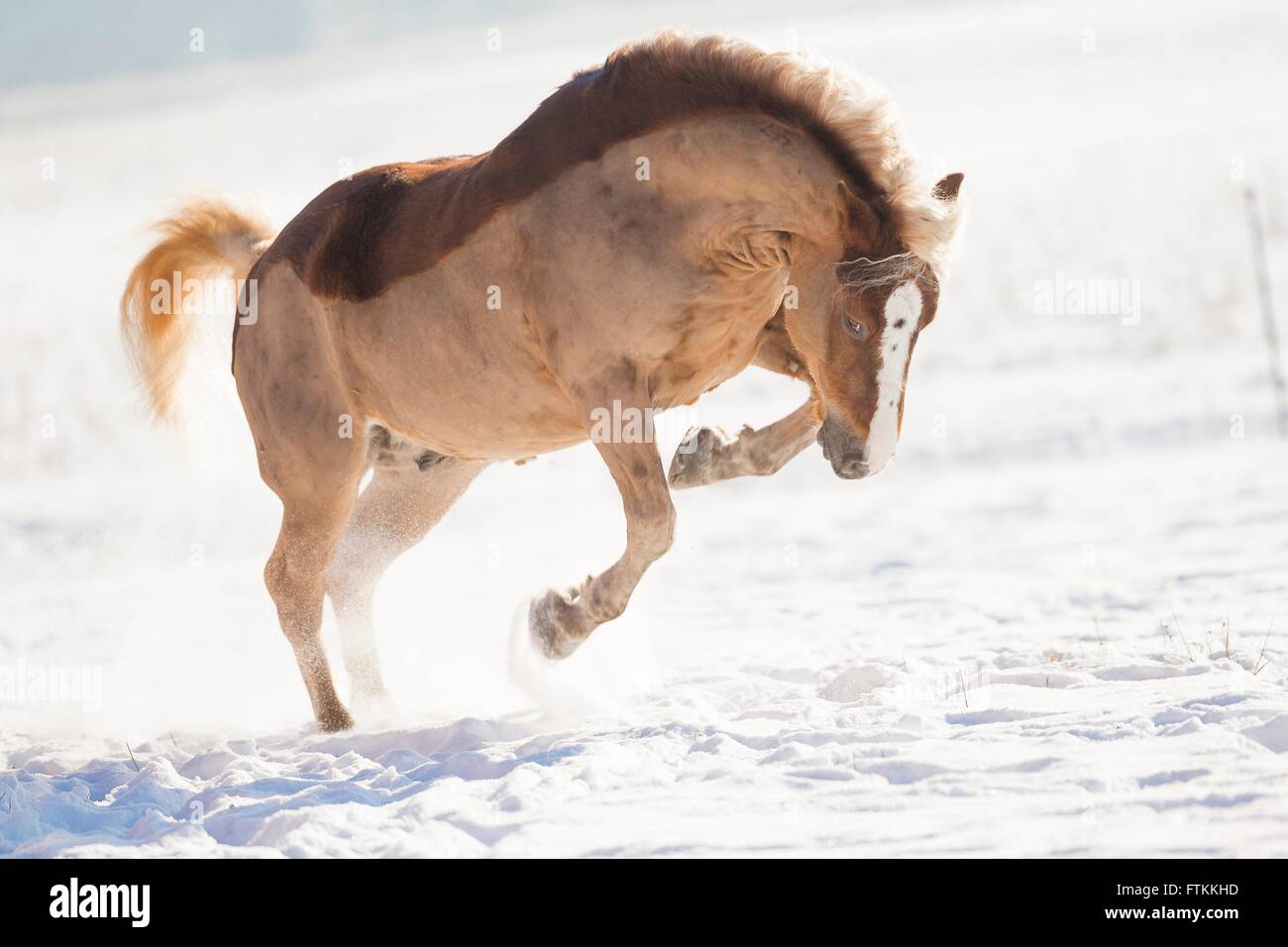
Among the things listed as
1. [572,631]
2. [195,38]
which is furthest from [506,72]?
[572,631]

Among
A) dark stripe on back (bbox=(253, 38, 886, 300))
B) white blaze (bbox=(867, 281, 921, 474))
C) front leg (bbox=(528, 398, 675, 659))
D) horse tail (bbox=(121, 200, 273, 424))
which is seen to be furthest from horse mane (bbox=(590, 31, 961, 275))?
horse tail (bbox=(121, 200, 273, 424))

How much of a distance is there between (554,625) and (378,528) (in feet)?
4.84

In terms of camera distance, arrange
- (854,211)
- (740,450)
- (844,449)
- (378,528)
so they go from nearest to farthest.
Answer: (854,211), (844,449), (740,450), (378,528)

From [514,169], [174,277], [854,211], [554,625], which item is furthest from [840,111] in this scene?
[174,277]

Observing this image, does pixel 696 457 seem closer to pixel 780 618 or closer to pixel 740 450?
pixel 740 450

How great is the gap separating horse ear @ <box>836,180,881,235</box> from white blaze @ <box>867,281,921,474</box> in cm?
21

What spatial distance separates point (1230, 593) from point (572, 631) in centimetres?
335

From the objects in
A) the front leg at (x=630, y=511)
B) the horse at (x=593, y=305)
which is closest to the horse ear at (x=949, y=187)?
the horse at (x=593, y=305)

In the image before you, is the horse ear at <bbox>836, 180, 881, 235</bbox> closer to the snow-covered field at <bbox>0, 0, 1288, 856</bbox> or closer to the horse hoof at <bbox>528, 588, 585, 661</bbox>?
the snow-covered field at <bbox>0, 0, 1288, 856</bbox>

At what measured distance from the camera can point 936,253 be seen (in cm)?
389

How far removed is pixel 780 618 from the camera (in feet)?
22.4

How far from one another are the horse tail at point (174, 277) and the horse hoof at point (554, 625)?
2.32 m

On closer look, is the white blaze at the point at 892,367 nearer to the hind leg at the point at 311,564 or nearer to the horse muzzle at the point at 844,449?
the horse muzzle at the point at 844,449

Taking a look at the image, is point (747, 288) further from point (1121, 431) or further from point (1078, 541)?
point (1121, 431)
